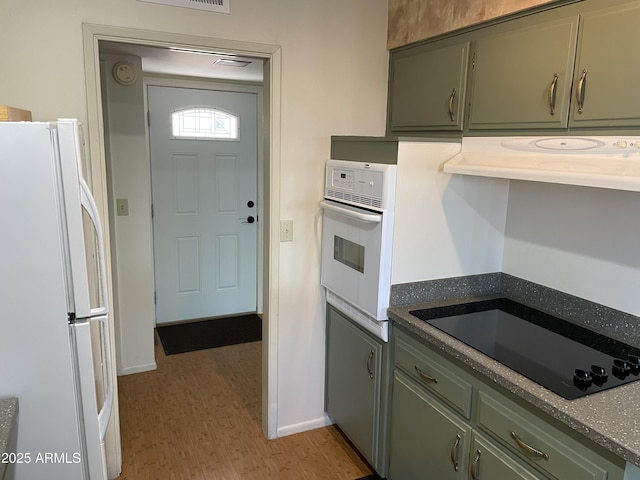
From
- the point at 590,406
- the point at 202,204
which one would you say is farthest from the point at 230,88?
the point at 590,406

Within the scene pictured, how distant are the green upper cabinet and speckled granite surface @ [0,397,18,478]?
192cm

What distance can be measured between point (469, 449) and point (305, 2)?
211cm

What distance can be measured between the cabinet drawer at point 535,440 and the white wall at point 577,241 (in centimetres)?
70

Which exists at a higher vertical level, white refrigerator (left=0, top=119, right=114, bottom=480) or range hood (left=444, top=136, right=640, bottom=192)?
range hood (left=444, top=136, right=640, bottom=192)

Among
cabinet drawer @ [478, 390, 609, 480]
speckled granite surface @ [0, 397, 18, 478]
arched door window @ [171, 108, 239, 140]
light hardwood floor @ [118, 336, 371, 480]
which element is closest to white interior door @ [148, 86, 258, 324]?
arched door window @ [171, 108, 239, 140]

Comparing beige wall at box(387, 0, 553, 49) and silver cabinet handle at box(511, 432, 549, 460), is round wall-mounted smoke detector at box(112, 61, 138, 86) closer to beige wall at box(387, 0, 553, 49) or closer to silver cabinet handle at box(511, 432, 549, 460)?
beige wall at box(387, 0, 553, 49)

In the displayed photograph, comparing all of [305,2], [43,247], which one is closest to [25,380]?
[43,247]

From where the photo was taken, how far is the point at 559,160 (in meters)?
1.66

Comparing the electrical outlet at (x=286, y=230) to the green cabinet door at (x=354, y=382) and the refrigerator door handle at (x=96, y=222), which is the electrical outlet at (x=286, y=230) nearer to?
the green cabinet door at (x=354, y=382)

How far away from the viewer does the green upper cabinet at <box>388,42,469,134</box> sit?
215 cm

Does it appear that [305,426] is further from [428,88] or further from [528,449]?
[428,88]

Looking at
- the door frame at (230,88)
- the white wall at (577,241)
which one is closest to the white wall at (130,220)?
the door frame at (230,88)

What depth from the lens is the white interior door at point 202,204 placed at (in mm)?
4035

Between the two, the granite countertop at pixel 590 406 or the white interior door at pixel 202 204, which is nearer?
the granite countertop at pixel 590 406
